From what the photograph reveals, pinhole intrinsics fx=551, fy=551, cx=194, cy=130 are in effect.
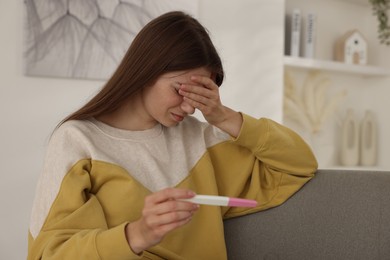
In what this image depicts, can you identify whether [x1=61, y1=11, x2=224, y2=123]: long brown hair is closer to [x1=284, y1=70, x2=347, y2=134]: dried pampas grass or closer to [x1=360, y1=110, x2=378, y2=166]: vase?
[x1=284, y1=70, x2=347, y2=134]: dried pampas grass

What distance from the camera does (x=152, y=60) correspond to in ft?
3.90

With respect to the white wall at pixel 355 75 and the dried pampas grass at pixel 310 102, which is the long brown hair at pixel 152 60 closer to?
the dried pampas grass at pixel 310 102

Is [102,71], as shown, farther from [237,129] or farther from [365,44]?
[365,44]

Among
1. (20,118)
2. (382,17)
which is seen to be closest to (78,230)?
(20,118)

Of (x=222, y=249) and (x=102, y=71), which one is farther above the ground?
(x=102, y=71)

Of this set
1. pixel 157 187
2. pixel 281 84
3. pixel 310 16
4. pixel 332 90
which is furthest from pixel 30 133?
pixel 332 90

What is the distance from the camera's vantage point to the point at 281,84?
2.58 m

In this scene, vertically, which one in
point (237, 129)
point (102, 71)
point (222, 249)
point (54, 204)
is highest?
point (102, 71)

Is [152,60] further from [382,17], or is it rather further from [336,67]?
[382,17]

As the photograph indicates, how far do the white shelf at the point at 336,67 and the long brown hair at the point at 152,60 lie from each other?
1.48 metres

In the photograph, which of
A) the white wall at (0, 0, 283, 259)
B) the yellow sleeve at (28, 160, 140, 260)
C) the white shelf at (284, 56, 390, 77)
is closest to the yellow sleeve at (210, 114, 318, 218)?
the yellow sleeve at (28, 160, 140, 260)

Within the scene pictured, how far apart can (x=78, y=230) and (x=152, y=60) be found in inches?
15.5

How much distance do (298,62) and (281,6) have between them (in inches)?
11.3

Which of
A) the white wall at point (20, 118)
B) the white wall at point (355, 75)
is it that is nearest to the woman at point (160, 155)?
the white wall at point (20, 118)
